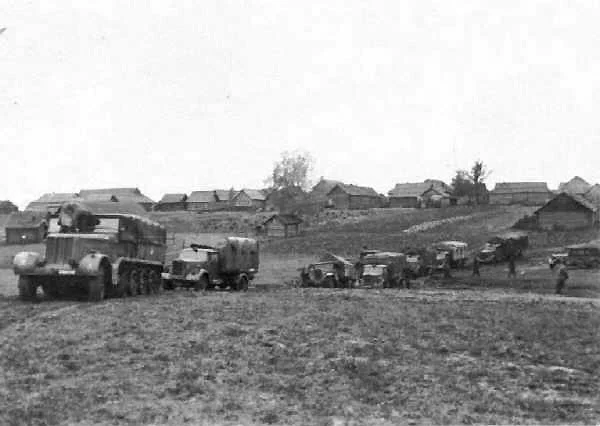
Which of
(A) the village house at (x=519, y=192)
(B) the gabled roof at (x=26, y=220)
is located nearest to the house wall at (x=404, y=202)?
(A) the village house at (x=519, y=192)

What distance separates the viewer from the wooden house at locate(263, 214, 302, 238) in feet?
238

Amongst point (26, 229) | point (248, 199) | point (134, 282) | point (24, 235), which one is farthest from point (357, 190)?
point (134, 282)

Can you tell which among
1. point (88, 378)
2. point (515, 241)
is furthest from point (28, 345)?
point (515, 241)

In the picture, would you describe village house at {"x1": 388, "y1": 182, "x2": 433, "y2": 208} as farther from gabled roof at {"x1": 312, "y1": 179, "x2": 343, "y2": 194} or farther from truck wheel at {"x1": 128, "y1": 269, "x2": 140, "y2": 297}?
truck wheel at {"x1": 128, "y1": 269, "x2": 140, "y2": 297}

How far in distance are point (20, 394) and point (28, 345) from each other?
4.03 meters

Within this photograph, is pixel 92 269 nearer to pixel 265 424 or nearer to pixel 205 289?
pixel 205 289

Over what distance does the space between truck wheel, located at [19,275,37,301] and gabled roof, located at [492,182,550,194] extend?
91.7 metres

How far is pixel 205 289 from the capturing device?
30.0 meters

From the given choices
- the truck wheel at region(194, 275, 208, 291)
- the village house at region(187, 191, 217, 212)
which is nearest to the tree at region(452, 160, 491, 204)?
the village house at region(187, 191, 217, 212)

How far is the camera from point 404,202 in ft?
365

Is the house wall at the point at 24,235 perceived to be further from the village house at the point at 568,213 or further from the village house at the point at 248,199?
the village house at the point at 568,213

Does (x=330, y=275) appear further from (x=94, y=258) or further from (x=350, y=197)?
(x=350, y=197)

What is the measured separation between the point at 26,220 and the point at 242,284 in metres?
51.6

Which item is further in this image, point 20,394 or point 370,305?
point 370,305
